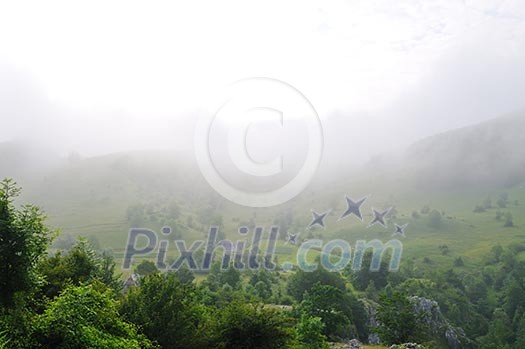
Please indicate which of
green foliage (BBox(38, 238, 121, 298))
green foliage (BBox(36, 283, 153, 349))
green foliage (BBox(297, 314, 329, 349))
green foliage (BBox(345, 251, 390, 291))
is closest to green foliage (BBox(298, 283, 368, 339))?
green foliage (BBox(297, 314, 329, 349))

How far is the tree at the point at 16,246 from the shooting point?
60.7 ft

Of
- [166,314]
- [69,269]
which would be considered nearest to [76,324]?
[166,314]

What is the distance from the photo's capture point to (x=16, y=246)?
18781 mm

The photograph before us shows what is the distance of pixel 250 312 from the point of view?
31281 mm

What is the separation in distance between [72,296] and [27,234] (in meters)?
3.82

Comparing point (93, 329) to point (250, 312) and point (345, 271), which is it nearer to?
point (250, 312)

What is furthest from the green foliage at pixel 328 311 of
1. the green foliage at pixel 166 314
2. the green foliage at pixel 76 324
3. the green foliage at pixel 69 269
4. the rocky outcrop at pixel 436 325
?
the green foliage at pixel 76 324

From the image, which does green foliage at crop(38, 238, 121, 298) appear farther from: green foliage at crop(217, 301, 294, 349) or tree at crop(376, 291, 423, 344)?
tree at crop(376, 291, 423, 344)

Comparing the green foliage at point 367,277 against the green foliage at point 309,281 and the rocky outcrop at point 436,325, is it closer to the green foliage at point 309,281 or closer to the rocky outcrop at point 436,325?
the green foliage at point 309,281

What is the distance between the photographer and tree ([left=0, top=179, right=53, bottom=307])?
18494 mm

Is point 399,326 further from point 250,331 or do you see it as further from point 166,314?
point 166,314

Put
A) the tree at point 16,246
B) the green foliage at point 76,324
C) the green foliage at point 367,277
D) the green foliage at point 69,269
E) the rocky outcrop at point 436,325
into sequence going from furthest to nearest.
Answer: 1. the green foliage at point 367,277
2. the rocky outcrop at point 436,325
3. the green foliage at point 69,269
4. the tree at point 16,246
5. the green foliage at point 76,324

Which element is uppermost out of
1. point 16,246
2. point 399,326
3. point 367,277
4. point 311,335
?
point 16,246

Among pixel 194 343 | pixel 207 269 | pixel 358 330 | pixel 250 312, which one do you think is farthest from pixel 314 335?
pixel 207 269
